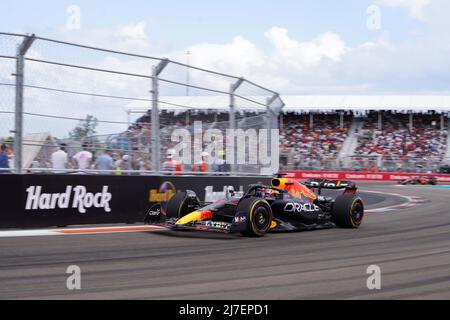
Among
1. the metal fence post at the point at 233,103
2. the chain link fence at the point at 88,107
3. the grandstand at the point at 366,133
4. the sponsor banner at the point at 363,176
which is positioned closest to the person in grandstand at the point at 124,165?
the chain link fence at the point at 88,107

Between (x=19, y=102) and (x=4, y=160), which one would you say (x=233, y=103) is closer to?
(x=19, y=102)

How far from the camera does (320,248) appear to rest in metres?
8.55

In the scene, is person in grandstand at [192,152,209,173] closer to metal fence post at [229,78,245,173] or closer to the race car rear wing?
metal fence post at [229,78,245,173]

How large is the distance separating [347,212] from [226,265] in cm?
486

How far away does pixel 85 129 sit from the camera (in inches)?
418

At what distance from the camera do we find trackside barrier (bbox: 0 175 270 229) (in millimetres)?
9719

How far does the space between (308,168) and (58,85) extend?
28.4 meters

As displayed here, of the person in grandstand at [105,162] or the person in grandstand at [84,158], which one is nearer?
the person in grandstand at [84,158]

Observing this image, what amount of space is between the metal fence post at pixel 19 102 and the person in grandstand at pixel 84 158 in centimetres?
107

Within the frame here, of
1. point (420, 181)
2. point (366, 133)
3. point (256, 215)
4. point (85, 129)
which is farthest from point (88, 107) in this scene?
point (366, 133)

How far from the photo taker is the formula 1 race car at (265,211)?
9.33 metres

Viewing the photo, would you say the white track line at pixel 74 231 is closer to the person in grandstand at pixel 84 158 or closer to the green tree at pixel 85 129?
the person in grandstand at pixel 84 158

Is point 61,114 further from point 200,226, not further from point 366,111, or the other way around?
point 366,111

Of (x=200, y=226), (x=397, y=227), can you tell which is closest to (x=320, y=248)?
(x=200, y=226)
